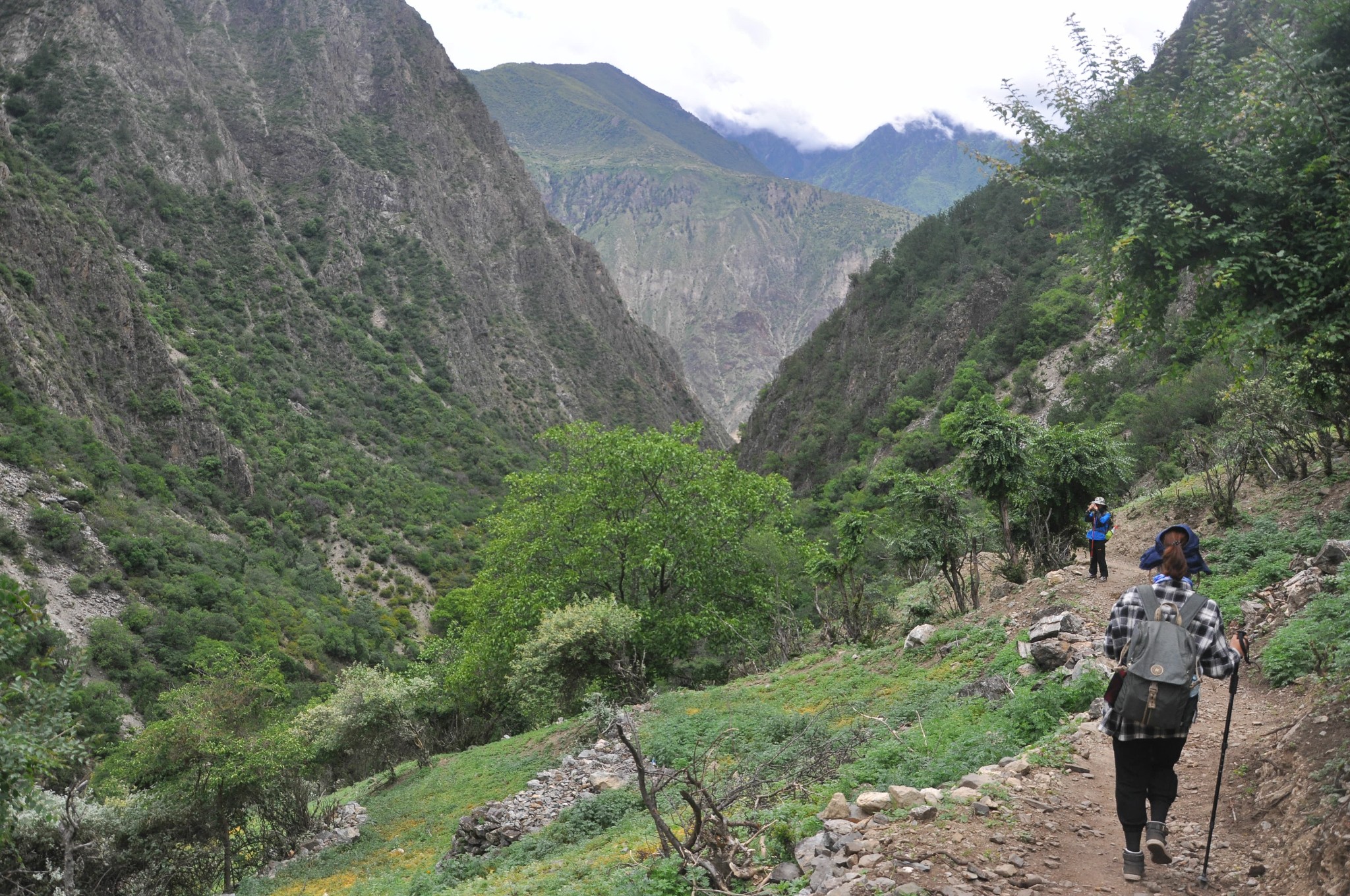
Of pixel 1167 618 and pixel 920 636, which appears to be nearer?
pixel 1167 618

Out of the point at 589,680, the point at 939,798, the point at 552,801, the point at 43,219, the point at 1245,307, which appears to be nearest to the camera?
the point at 939,798

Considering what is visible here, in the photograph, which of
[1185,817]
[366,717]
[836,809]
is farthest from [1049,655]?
[366,717]

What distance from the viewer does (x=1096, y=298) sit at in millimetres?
8367

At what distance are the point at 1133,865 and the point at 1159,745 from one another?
658mm

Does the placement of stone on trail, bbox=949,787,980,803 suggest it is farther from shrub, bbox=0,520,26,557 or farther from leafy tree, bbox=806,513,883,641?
shrub, bbox=0,520,26,557

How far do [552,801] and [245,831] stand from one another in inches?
334

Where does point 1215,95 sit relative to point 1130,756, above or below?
above

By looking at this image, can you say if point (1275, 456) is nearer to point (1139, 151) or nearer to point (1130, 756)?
point (1139, 151)

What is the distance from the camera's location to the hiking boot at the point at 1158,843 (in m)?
4.27

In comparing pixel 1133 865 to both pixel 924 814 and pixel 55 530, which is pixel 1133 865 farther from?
pixel 55 530

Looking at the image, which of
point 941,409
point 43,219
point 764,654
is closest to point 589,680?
point 764,654

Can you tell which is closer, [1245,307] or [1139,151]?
[1245,307]

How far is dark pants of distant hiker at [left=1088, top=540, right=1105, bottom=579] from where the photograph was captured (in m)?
→ 12.0

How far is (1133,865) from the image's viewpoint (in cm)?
423
